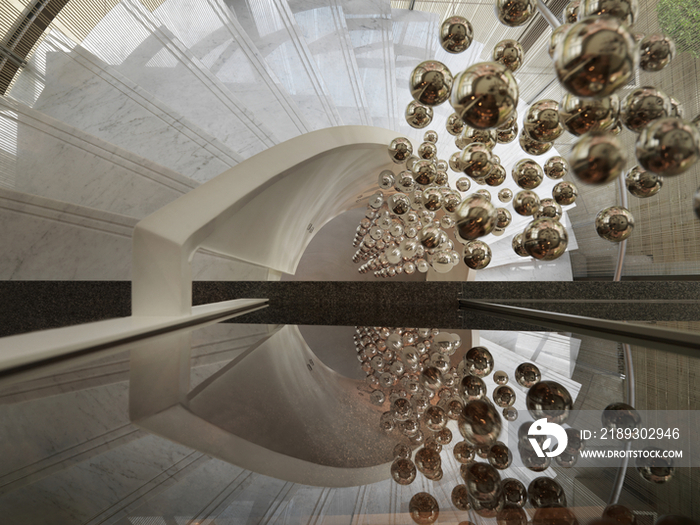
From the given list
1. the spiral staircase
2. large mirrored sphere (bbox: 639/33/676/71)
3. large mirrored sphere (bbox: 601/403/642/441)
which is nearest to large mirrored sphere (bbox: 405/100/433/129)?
large mirrored sphere (bbox: 639/33/676/71)

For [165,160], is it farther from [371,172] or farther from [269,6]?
[371,172]

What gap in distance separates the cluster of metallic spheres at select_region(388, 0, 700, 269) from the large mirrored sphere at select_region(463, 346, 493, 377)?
271mm

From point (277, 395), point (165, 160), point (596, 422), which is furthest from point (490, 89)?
point (165, 160)

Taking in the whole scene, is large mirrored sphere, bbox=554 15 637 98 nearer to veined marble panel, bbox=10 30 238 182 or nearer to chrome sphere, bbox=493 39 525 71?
chrome sphere, bbox=493 39 525 71

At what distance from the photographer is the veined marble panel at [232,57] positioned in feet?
11.3

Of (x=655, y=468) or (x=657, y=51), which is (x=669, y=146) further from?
(x=657, y=51)

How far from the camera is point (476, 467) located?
0.39 m

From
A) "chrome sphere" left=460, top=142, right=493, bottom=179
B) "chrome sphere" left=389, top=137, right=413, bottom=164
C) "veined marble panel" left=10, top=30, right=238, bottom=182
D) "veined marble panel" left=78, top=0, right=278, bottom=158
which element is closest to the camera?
"chrome sphere" left=460, top=142, right=493, bottom=179

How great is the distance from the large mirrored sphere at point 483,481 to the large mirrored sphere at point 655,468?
0.14m

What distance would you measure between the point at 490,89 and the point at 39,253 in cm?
279

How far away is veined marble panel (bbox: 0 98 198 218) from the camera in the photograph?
2322 millimetres

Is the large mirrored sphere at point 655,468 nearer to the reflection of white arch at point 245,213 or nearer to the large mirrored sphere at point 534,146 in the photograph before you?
the large mirrored sphere at point 534,146

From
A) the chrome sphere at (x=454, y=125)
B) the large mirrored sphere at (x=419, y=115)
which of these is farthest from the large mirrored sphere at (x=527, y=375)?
the large mirrored sphere at (x=419, y=115)

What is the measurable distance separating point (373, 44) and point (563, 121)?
5.18m
